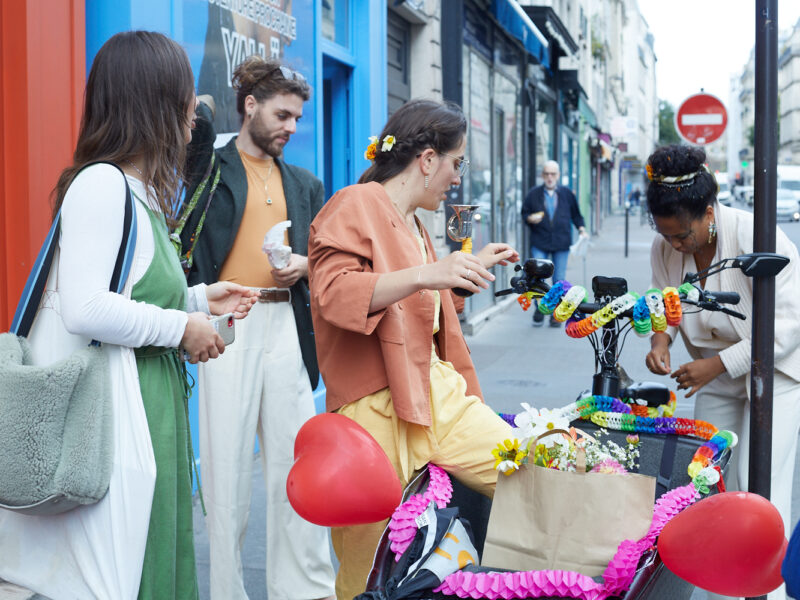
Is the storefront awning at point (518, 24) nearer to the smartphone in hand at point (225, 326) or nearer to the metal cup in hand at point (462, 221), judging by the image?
the metal cup in hand at point (462, 221)

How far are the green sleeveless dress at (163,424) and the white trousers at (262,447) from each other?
1.13 m

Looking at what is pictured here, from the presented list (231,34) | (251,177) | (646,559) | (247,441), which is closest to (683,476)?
(646,559)

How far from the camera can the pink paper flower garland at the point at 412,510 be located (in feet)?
7.10

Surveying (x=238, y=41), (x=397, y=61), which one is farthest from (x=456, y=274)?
(x=397, y=61)

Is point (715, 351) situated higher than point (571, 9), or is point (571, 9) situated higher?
point (571, 9)

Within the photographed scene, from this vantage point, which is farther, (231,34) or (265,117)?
(231,34)

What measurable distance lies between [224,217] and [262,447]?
0.92 meters

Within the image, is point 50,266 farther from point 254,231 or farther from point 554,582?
point 254,231

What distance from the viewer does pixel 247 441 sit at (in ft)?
11.9

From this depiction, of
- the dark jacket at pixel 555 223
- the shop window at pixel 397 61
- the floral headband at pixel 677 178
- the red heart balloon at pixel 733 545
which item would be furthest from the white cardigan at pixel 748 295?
the dark jacket at pixel 555 223

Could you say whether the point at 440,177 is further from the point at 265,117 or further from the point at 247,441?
the point at 247,441

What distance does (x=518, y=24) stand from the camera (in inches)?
502

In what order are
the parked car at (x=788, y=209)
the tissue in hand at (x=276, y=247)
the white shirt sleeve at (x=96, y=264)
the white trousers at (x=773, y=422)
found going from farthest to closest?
the parked car at (x=788, y=209) < the tissue in hand at (x=276, y=247) < the white trousers at (x=773, y=422) < the white shirt sleeve at (x=96, y=264)

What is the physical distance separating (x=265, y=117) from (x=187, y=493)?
5.62 ft
